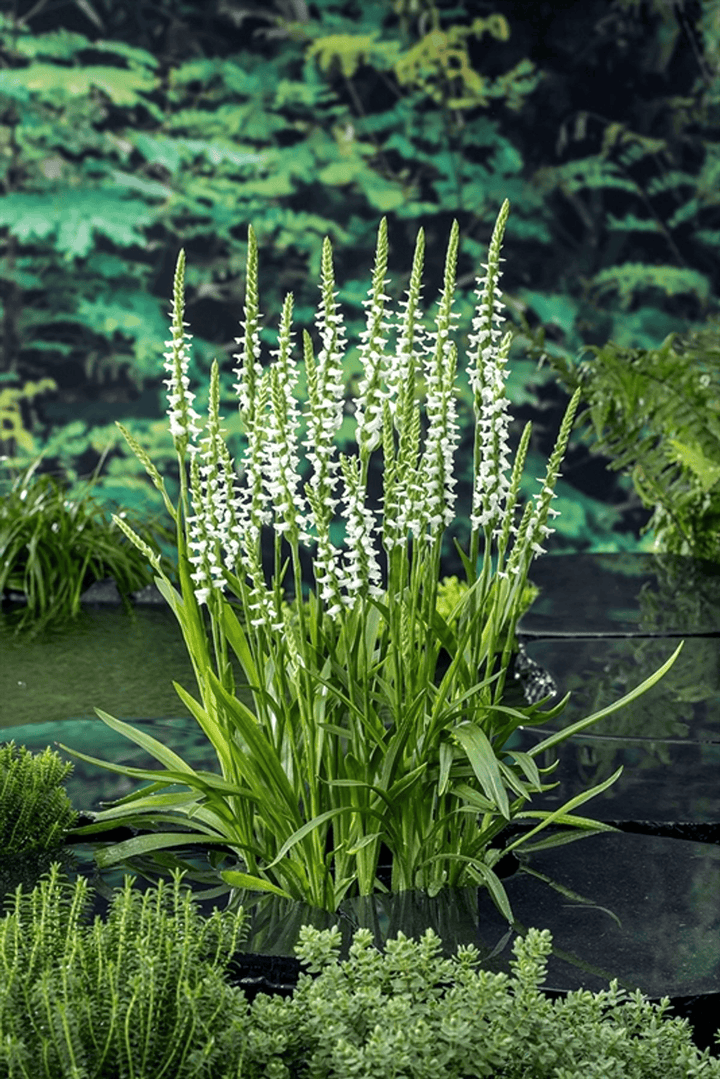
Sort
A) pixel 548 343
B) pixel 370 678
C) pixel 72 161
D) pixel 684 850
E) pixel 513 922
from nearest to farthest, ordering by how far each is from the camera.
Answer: pixel 513 922 → pixel 370 678 → pixel 684 850 → pixel 72 161 → pixel 548 343

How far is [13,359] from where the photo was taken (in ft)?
21.1

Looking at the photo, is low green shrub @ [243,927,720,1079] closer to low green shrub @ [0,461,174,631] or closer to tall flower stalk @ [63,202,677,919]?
tall flower stalk @ [63,202,677,919]

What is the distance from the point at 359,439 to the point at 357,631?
0.25 metres

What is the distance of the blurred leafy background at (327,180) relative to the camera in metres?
6.37

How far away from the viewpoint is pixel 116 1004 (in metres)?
1.12

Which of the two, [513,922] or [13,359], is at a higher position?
[513,922]

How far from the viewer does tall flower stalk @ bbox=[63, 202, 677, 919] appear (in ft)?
5.19

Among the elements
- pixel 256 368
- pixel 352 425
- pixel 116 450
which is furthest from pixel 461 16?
pixel 256 368

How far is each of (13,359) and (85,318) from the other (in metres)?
0.42

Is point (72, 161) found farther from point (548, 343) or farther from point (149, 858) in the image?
point (149, 858)

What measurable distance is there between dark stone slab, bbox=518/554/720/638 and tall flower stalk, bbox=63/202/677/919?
149 cm

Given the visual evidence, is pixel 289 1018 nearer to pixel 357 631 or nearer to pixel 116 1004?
pixel 116 1004

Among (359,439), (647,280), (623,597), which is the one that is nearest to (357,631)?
(359,439)

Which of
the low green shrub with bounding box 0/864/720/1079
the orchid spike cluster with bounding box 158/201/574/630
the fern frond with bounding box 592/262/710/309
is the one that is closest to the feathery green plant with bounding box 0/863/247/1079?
the low green shrub with bounding box 0/864/720/1079
